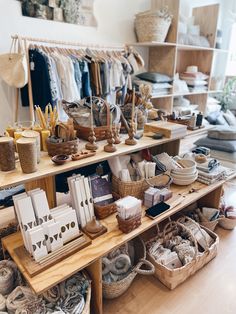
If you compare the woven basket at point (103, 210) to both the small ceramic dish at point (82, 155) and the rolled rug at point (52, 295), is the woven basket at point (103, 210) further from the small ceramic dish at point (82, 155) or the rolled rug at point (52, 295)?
the rolled rug at point (52, 295)

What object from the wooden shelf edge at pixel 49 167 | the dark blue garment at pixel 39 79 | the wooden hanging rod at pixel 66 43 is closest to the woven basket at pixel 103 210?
the wooden shelf edge at pixel 49 167

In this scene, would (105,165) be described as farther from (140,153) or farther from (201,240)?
(201,240)

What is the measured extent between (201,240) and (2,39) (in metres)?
2.30

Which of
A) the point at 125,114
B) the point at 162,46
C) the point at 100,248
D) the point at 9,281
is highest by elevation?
the point at 162,46

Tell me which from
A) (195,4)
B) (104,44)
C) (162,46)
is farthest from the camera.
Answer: (195,4)

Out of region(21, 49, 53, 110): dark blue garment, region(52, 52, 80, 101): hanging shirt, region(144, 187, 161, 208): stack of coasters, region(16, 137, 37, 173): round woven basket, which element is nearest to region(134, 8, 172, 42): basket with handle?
region(52, 52, 80, 101): hanging shirt

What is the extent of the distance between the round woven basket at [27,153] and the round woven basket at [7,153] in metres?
0.03

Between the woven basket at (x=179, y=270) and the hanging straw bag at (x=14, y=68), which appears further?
the hanging straw bag at (x=14, y=68)

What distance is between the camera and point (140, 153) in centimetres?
170

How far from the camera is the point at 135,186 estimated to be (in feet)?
4.83

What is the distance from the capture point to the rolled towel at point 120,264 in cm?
138

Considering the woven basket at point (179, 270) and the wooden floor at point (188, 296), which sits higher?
the woven basket at point (179, 270)

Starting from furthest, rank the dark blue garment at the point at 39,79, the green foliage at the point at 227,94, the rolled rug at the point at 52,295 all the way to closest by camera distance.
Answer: the green foliage at the point at 227,94 → the dark blue garment at the point at 39,79 → the rolled rug at the point at 52,295

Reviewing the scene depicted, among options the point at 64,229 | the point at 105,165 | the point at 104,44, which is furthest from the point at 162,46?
the point at 64,229
